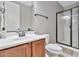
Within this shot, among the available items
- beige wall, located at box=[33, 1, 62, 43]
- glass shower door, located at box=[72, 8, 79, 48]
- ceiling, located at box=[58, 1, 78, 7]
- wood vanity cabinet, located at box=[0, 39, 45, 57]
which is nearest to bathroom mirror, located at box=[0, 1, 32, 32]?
beige wall, located at box=[33, 1, 62, 43]

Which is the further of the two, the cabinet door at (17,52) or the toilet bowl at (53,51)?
the toilet bowl at (53,51)

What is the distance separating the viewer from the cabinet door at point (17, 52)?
2.95 feet

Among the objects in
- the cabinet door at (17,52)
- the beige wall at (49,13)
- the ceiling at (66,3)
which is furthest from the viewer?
the ceiling at (66,3)

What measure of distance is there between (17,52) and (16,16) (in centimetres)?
96

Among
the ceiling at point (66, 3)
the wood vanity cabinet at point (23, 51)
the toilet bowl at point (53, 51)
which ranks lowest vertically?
the toilet bowl at point (53, 51)

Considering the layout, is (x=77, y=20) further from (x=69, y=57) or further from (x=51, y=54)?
(x=51, y=54)

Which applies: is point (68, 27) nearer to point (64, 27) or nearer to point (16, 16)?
point (64, 27)

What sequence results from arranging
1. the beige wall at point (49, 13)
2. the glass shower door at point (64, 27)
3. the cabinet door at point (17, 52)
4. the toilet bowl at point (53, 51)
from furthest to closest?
1. the glass shower door at point (64, 27)
2. the beige wall at point (49, 13)
3. the toilet bowl at point (53, 51)
4. the cabinet door at point (17, 52)

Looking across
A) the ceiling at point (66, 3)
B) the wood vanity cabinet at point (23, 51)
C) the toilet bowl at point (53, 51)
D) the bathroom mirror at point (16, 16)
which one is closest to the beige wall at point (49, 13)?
the ceiling at point (66, 3)

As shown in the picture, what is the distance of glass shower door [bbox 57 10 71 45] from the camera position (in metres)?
2.96

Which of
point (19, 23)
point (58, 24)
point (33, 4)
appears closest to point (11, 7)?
point (19, 23)

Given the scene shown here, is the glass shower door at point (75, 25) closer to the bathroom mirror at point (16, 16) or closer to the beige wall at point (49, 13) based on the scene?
the beige wall at point (49, 13)

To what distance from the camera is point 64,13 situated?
3.07 metres

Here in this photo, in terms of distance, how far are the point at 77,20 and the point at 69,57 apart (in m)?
1.13
